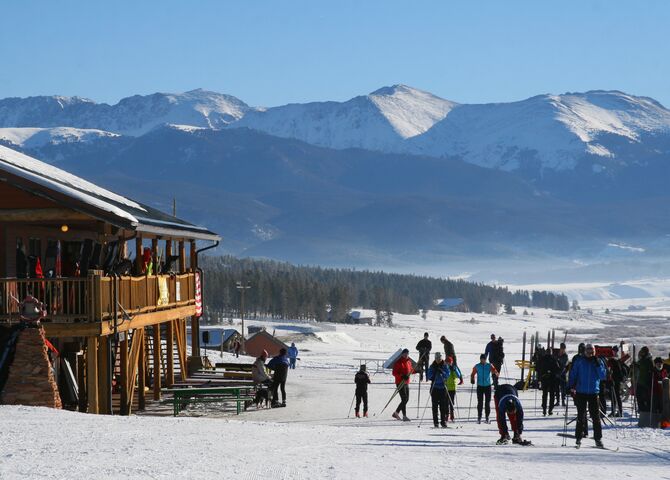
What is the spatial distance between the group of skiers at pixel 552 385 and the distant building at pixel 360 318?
118832 millimetres

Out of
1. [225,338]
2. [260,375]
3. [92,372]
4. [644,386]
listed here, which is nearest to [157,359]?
[260,375]

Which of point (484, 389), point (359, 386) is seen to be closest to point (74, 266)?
point (359, 386)

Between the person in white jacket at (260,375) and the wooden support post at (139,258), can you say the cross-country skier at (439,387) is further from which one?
the wooden support post at (139,258)

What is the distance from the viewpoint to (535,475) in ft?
46.5

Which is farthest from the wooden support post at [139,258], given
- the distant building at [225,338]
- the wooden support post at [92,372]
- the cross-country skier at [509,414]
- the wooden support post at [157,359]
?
the distant building at [225,338]

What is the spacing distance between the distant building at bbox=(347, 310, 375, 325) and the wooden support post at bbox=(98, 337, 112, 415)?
12615 centimetres

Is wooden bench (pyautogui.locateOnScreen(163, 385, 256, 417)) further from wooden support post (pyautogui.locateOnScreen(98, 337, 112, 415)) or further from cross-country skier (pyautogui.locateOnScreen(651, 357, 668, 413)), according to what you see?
cross-country skier (pyautogui.locateOnScreen(651, 357, 668, 413))

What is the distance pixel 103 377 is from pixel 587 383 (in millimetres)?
9599

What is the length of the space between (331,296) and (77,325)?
459 feet

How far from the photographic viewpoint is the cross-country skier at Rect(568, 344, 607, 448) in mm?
17812

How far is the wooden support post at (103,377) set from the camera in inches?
888

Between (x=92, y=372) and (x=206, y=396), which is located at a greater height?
(x=92, y=372)

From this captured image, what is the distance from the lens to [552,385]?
25.4m

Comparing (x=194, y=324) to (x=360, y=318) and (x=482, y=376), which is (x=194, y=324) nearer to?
(x=482, y=376)
